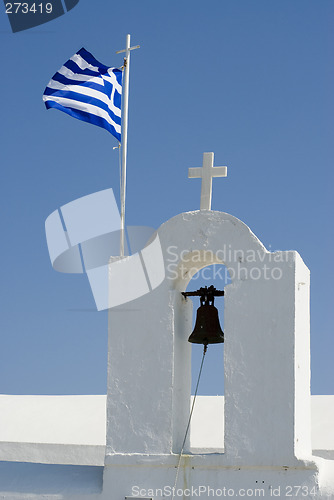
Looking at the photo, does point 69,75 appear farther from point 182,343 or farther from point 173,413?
point 173,413

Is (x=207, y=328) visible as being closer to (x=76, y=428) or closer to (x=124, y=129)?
(x=124, y=129)

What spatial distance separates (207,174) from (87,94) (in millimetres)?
2114

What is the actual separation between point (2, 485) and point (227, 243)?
113 inches

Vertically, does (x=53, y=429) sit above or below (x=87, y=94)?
below

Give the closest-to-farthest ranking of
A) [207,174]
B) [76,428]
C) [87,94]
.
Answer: [207,174] < [87,94] < [76,428]

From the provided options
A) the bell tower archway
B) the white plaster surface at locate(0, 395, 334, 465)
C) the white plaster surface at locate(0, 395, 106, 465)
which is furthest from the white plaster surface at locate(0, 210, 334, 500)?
the white plaster surface at locate(0, 395, 106, 465)

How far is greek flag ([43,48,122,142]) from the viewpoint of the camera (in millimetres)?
8820

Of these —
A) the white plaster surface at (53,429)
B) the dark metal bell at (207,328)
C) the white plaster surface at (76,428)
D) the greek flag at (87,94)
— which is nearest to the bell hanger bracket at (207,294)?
the dark metal bell at (207,328)

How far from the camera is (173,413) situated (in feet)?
23.6

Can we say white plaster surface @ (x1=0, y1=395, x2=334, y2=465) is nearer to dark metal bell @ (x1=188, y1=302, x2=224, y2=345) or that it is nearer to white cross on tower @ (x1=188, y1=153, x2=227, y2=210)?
dark metal bell @ (x1=188, y1=302, x2=224, y2=345)

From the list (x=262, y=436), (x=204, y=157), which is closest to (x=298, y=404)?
(x=262, y=436)

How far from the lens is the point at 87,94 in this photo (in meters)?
8.91

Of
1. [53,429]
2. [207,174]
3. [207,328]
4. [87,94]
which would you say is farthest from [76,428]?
[207,174]

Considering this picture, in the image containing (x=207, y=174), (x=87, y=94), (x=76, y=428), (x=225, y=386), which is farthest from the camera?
(x=76, y=428)
